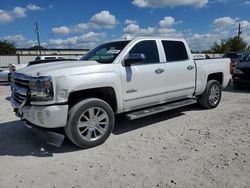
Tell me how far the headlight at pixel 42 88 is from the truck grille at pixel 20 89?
0.22 m

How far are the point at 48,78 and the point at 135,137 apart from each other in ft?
6.51

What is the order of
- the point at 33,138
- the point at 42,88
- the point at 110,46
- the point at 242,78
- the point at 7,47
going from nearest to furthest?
the point at 42,88 < the point at 33,138 < the point at 110,46 < the point at 242,78 < the point at 7,47

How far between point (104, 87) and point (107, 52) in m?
1.03

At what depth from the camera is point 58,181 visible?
303cm

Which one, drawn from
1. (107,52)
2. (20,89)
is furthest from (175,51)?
(20,89)

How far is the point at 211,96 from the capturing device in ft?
21.3

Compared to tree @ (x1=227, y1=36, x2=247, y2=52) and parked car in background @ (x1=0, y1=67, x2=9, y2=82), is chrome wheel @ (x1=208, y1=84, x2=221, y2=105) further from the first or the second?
tree @ (x1=227, y1=36, x2=247, y2=52)

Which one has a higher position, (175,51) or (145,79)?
(175,51)

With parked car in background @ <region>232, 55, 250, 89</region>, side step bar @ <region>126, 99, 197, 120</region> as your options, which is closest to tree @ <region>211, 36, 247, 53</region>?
parked car in background @ <region>232, 55, 250, 89</region>

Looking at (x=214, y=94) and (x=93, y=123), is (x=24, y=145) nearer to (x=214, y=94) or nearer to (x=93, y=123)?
(x=93, y=123)

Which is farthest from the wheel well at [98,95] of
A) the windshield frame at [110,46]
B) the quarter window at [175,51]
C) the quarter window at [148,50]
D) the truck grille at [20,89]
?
the quarter window at [175,51]

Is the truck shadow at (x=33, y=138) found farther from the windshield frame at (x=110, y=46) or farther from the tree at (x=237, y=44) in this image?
the tree at (x=237, y=44)

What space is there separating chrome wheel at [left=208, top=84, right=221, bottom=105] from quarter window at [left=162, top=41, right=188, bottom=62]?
4.60ft

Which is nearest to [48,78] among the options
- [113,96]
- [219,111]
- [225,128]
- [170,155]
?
[113,96]
